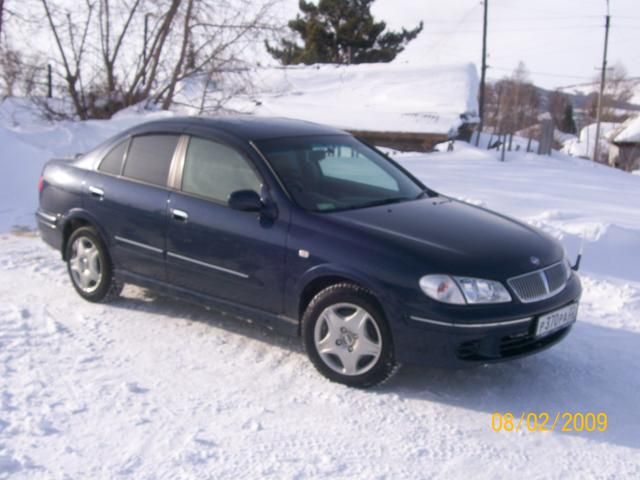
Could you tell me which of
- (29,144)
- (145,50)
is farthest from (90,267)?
(145,50)

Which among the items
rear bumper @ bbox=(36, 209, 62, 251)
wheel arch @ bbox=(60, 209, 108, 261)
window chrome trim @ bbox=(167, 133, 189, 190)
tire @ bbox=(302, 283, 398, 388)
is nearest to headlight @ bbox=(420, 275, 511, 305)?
tire @ bbox=(302, 283, 398, 388)

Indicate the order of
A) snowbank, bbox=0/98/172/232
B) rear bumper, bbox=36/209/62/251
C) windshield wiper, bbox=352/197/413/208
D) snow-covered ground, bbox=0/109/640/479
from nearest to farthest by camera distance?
snow-covered ground, bbox=0/109/640/479 → windshield wiper, bbox=352/197/413/208 → rear bumper, bbox=36/209/62/251 → snowbank, bbox=0/98/172/232

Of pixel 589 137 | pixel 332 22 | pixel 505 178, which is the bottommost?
pixel 589 137

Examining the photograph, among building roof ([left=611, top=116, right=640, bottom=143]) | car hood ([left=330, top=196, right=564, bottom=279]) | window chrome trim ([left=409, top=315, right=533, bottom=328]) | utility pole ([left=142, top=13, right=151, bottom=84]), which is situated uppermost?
utility pole ([left=142, top=13, right=151, bottom=84])

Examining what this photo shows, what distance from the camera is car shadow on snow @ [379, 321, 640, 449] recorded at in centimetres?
427

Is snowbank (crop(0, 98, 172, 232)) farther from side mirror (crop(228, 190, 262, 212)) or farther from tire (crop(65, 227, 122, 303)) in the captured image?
side mirror (crop(228, 190, 262, 212))

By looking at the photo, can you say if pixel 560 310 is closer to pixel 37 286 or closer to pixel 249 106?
pixel 37 286

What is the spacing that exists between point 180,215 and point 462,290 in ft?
6.81

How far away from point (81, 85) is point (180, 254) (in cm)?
1034

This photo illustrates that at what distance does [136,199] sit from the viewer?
5.51 m

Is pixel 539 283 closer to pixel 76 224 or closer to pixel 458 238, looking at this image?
pixel 458 238

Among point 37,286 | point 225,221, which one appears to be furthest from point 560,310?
point 37,286

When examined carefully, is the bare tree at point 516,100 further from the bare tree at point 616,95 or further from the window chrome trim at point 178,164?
the window chrome trim at point 178,164

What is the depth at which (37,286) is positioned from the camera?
6.38 m
